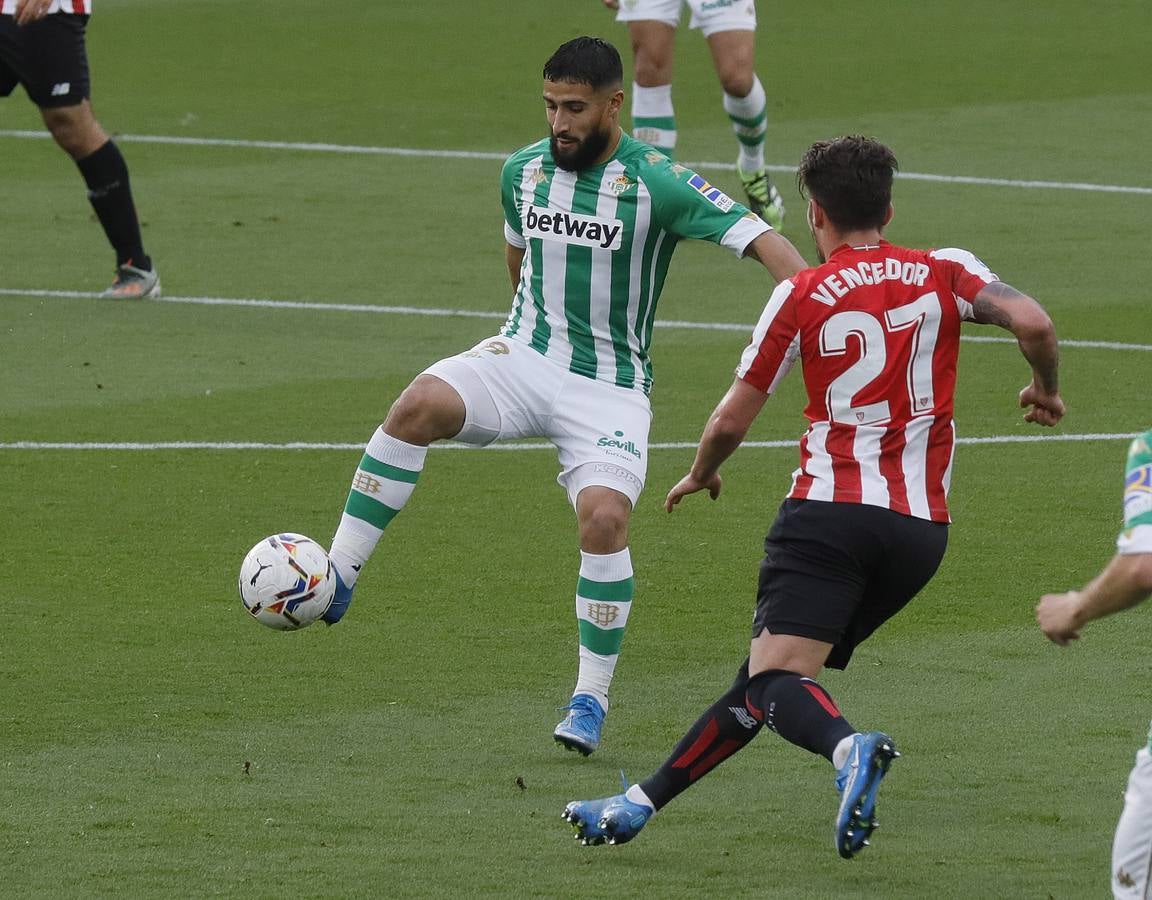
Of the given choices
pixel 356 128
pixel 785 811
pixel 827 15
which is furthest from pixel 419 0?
pixel 785 811

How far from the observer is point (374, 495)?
608 cm

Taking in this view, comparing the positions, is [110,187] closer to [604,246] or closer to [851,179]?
[604,246]

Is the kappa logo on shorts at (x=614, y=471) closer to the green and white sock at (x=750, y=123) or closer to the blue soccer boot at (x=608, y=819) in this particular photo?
the blue soccer boot at (x=608, y=819)

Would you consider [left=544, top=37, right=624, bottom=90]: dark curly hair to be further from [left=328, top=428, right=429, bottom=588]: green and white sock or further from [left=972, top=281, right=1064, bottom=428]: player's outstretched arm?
[left=972, top=281, right=1064, bottom=428]: player's outstretched arm

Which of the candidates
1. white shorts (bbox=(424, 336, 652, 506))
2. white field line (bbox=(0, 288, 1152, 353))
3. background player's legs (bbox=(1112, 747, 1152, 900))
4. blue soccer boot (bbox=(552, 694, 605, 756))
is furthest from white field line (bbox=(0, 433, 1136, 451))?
background player's legs (bbox=(1112, 747, 1152, 900))

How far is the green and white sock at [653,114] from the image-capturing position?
40.2ft

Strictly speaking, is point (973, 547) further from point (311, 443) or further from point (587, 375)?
point (311, 443)

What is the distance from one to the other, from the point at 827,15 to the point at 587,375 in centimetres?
1662

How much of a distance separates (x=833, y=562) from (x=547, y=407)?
1.49 meters

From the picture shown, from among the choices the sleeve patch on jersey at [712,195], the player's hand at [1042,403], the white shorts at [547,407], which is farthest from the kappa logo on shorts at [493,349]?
the player's hand at [1042,403]

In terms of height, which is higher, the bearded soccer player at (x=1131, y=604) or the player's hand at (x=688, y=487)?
the bearded soccer player at (x=1131, y=604)

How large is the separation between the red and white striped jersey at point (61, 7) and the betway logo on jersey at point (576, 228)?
501 cm

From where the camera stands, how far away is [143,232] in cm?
1288

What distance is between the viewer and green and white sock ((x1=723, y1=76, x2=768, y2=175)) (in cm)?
1202
